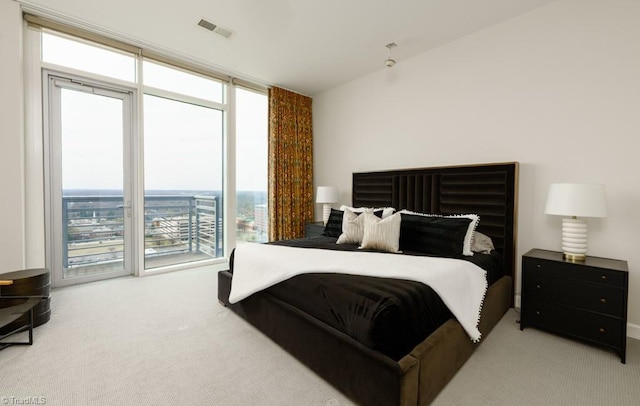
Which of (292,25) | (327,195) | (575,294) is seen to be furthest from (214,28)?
(575,294)

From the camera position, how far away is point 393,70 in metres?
3.84

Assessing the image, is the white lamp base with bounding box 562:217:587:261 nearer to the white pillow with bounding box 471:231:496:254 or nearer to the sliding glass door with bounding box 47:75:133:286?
the white pillow with bounding box 471:231:496:254

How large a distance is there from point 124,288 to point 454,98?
14.5 ft

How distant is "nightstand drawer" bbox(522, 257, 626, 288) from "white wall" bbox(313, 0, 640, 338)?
54 cm

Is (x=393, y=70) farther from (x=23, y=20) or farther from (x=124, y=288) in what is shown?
(x=124, y=288)

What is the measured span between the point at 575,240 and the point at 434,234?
1.04m

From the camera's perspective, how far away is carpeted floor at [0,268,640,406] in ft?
5.19

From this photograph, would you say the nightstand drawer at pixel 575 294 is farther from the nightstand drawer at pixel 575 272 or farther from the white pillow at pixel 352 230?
the white pillow at pixel 352 230

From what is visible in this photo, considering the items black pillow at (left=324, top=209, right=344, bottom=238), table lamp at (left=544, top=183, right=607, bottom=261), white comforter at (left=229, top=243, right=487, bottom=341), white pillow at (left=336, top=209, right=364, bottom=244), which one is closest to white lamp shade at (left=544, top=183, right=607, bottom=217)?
table lamp at (left=544, top=183, right=607, bottom=261)

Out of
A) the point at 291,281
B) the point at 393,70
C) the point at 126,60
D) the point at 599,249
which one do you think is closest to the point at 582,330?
the point at 599,249

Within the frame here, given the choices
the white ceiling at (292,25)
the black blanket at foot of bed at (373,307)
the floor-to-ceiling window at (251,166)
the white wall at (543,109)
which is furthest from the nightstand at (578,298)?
the floor-to-ceiling window at (251,166)

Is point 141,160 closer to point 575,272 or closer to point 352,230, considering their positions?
point 352,230

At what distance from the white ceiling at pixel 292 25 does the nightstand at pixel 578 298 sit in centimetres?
237

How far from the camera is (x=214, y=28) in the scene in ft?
10.0
